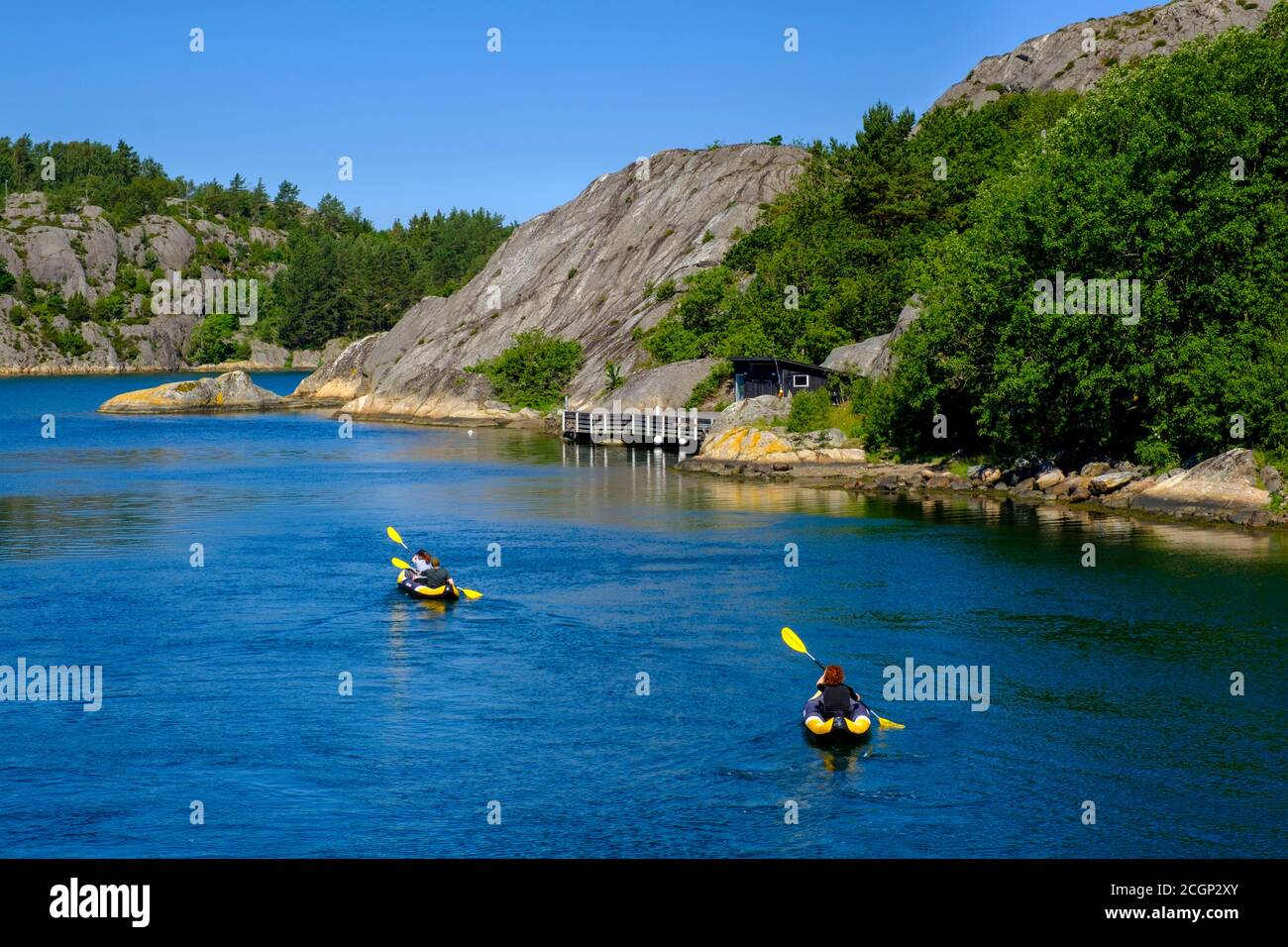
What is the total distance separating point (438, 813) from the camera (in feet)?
85.6

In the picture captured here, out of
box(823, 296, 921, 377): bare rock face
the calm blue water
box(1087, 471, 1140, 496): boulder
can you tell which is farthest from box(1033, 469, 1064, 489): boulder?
box(823, 296, 921, 377): bare rock face

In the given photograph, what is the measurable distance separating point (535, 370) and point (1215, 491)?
8638cm

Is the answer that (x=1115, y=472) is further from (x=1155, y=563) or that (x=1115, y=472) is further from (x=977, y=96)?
(x=977, y=96)

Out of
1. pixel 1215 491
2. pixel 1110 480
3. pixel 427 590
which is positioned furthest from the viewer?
pixel 1110 480

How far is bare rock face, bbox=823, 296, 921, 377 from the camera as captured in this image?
3342 inches

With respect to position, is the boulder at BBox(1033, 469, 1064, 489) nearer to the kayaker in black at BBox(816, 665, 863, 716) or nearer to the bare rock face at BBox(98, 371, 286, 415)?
the kayaker in black at BBox(816, 665, 863, 716)

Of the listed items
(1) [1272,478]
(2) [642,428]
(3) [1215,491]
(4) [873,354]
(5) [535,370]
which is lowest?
(3) [1215,491]

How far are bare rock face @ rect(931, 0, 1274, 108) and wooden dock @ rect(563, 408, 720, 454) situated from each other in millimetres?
62526

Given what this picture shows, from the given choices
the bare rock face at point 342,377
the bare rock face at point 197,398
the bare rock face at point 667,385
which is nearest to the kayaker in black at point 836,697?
the bare rock face at point 667,385

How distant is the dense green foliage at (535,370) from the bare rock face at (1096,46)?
5649cm

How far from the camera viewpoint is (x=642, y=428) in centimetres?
10631

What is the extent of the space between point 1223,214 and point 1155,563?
1988 cm
